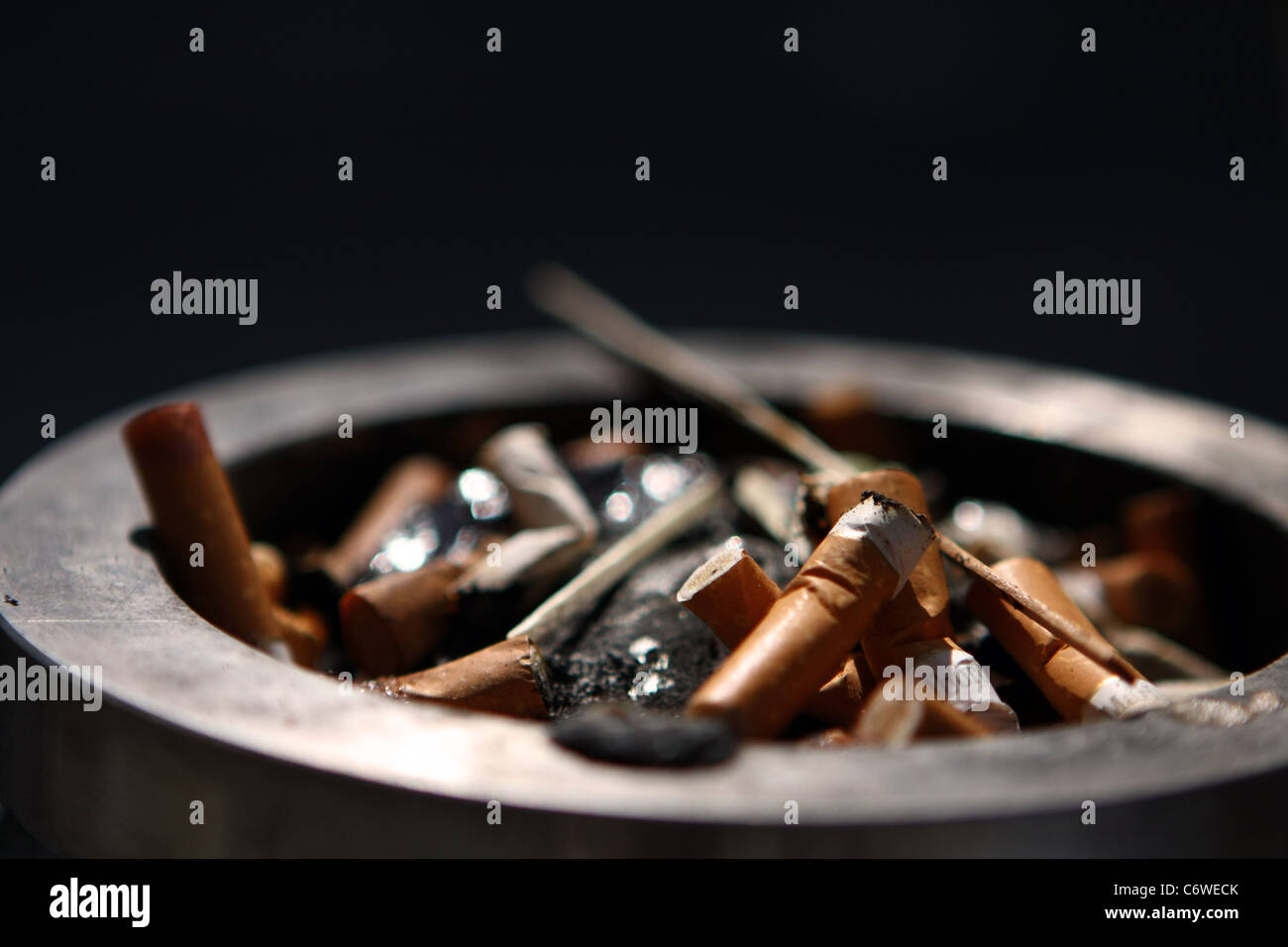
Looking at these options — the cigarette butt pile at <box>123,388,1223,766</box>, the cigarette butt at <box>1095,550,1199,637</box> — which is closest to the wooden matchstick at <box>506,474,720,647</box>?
the cigarette butt pile at <box>123,388,1223,766</box>

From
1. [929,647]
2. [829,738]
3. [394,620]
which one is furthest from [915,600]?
[394,620]

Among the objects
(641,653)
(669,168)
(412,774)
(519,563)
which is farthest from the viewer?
(669,168)

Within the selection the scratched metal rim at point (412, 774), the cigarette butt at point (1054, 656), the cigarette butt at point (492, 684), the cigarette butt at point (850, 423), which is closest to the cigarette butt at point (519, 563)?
the cigarette butt at point (492, 684)

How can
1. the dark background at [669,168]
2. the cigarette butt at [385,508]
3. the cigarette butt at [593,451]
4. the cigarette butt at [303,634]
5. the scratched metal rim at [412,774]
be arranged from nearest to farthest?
the scratched metal rim at [412,774]
the cigarette butt at [303,634]
the cigarette butt at [385,508]
the cigarette butt at [593,451]
the dark background at [669,168]

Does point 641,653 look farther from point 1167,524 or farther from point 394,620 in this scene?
point 1167,524

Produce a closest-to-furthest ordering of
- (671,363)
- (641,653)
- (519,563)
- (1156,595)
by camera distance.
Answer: (641,653)
(519,563)
(1156,595)
(671,363)

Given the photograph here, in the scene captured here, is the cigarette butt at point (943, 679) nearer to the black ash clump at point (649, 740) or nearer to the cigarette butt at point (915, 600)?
the cigarette butt at point (915, 600)
